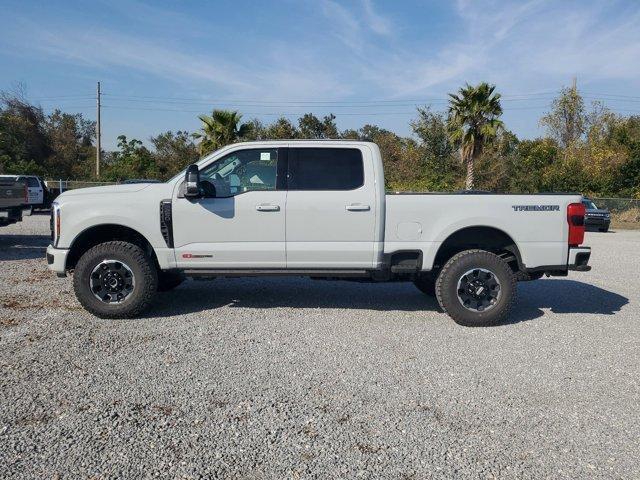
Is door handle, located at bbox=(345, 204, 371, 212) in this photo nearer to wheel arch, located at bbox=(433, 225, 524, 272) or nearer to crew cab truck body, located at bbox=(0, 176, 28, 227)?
wheel arch, located at bbox=(433, 225, 524, 272)

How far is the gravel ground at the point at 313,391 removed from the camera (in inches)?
129

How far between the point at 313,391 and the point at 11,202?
9840 mm

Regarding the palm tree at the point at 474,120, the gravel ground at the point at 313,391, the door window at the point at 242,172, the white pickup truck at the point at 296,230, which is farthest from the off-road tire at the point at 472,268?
the palm tree at the point at 474,120

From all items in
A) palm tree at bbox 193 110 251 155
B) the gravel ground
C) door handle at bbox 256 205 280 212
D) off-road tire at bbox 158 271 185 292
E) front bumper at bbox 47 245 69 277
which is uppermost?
palm tree at bbox 193 110 251 155

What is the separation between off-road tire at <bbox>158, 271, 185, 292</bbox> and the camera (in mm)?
6919

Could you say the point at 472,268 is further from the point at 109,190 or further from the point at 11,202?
the point at 11,202

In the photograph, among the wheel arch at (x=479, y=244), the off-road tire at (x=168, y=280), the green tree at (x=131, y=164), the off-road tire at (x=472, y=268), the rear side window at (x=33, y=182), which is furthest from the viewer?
the green tree at (x=131, y=164)

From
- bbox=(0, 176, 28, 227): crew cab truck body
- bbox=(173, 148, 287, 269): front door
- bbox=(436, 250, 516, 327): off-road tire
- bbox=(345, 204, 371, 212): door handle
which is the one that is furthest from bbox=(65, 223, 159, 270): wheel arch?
bbox=(0, 176, 28, 227): crew cab truck body

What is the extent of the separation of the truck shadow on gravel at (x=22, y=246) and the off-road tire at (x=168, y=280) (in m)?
5.09

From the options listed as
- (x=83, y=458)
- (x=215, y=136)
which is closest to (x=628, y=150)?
(x=215, y=136)

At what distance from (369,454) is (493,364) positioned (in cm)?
219

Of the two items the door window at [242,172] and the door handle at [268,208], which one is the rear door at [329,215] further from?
the door window at [242,172]

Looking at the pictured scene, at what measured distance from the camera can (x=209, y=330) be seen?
597 centimetres

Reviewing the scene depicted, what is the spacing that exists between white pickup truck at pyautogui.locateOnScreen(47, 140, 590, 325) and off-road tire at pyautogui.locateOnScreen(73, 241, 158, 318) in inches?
0.4
